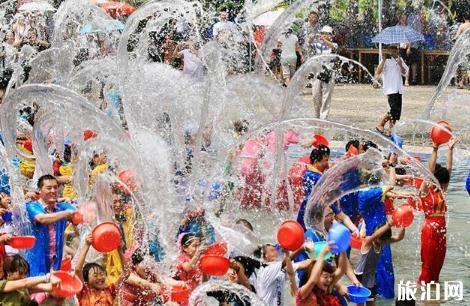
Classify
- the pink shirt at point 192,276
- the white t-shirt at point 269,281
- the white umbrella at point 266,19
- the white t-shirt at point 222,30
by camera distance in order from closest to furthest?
1. the white t-shirt at point 269,281
2. the pink shirt at point 192,276
3. the white t-shirt at point 222,30
4. the white umbrella at point 266,19

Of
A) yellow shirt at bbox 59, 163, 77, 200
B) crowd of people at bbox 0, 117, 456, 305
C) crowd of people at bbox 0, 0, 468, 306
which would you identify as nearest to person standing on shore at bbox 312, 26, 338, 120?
crowd of people at bbox 0, 0, 468, 306

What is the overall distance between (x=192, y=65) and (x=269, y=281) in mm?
9170

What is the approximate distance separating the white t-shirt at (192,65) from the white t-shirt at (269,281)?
803 centimetres

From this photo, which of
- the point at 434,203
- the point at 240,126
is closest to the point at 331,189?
the point at 434,203

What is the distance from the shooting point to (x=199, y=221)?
8.21 m

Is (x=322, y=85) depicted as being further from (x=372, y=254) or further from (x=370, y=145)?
(x=372, y=254)

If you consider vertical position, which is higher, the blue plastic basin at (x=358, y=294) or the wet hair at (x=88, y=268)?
the wet hair at (x=88, y=268)

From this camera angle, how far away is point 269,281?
679 cm

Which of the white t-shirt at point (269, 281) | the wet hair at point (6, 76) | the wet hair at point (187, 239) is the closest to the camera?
the white t-shirt at point (269, 281)

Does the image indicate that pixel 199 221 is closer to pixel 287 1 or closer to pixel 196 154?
pixel 196 154

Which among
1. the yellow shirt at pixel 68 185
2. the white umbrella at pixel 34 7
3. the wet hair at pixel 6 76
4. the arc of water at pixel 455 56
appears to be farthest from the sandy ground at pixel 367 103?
the yellow shirt at pixel 68 185

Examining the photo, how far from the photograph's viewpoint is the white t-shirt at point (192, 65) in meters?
15.0

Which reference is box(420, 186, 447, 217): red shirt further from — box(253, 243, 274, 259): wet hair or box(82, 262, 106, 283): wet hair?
box(82, 262, 106, 283): wet hair

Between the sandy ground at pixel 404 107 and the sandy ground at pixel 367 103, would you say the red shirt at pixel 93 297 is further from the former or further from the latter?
the sandy ground at pixel 367 103
